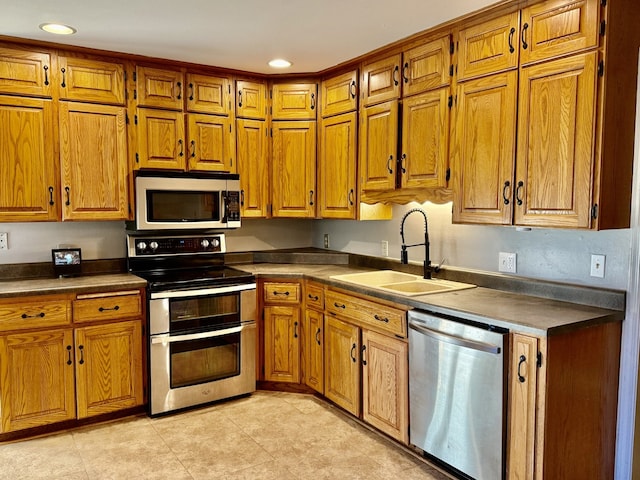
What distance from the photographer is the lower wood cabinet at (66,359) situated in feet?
9.10

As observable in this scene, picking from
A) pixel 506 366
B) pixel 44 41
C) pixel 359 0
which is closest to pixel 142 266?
pixel 44 41

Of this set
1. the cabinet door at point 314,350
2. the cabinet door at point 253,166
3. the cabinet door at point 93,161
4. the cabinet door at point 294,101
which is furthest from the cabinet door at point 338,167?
the cabinet door at point 93,161

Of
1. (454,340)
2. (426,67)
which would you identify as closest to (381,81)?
(426,67)

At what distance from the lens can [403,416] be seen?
2641 millimetres

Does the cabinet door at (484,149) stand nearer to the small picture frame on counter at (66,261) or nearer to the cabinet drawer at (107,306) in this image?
the cabinet drawer at (107,306)

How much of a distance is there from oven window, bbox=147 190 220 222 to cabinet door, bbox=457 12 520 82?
1930mm

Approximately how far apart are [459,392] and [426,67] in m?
1.82

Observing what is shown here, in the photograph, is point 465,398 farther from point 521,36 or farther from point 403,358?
point 521,36

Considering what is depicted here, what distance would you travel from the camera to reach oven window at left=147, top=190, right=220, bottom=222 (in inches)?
132

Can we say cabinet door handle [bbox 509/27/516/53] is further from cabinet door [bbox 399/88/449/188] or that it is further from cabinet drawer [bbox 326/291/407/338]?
cabinet drawer [bbox 326/291/407/338]

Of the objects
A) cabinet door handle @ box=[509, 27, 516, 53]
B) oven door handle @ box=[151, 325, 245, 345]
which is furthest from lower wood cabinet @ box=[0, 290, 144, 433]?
cabinet door handle @ box=[509, 27, 516, 53]

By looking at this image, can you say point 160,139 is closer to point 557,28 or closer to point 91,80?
point 91,80

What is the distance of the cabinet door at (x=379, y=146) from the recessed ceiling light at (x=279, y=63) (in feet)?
2.15

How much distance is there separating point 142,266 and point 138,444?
1.21m
